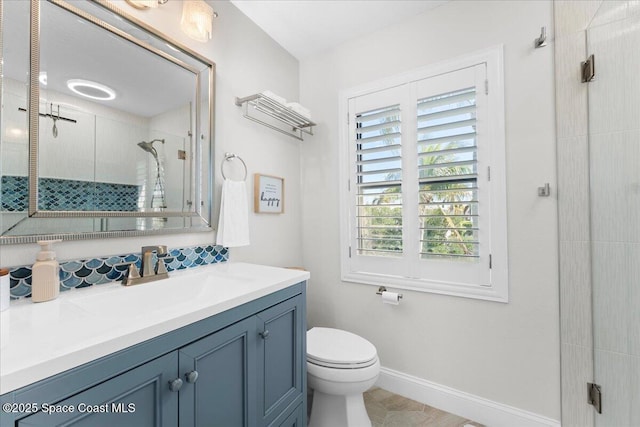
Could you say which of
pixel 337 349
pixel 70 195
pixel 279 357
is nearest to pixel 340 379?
pixel 337 349

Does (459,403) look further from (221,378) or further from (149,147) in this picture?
(149,147)

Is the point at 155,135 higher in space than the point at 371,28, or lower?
lower

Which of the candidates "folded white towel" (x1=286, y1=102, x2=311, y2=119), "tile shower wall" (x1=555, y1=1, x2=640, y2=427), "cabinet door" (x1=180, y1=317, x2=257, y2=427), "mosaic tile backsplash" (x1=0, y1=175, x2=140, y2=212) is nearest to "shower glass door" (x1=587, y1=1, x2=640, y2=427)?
"tile shower wall" (x1=555, y1=1, x2=640, y2=427)

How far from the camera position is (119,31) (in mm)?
1177

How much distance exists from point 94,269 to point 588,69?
7.77ft

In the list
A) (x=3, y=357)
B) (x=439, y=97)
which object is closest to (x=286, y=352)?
(x=3, y=357)

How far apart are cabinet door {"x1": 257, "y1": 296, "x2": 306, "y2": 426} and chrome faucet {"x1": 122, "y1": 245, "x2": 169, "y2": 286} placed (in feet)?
1.71

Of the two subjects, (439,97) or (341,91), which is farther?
(341,91)

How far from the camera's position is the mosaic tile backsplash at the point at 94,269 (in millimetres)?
911

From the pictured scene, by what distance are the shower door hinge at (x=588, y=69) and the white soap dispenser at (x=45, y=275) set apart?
2349 mm

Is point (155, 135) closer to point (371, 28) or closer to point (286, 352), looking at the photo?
point (286, 352)

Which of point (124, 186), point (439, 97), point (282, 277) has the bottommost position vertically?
point (282, 277)

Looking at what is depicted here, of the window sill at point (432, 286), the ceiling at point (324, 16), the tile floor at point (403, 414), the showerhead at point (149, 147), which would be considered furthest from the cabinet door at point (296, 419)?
the ceiling at point (324, 16)

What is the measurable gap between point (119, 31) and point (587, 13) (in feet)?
7.15
